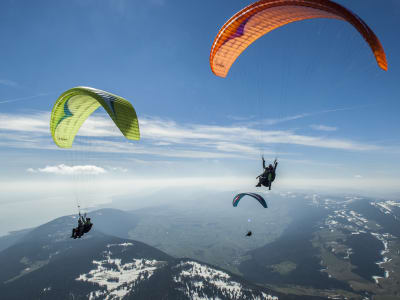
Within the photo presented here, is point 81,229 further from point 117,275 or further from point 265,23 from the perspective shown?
point 117,275

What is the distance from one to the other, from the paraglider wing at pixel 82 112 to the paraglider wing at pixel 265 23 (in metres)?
8.25

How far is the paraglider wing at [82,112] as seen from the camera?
1355cm

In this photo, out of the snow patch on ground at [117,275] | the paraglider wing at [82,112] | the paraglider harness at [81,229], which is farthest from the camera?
the snow patch on ground at [117,275]

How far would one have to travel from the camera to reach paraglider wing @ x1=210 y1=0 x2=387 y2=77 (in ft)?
37.6

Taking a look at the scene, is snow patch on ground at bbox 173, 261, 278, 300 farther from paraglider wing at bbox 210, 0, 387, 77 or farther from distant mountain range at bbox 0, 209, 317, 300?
paraglider wing at bbox 210, 0, 387, 77

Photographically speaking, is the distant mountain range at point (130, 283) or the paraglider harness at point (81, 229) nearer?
the paraglider harness at point (81, 229)

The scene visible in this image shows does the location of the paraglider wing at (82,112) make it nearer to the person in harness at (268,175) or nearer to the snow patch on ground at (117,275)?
the person in harness at (268,175)

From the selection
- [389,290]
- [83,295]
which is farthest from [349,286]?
[83,295]

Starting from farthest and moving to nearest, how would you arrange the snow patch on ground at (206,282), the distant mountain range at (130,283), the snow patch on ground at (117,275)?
the snow patch on ground at (117,275), the distant mountain range at (130,283), the snow patch on ground at (206,282)

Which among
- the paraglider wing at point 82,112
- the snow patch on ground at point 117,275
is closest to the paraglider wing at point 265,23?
the paraglider wing at point 82,112

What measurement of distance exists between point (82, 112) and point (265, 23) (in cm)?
1826

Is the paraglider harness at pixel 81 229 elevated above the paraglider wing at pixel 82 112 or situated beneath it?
situated beneath

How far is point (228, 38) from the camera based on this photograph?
1556 cm

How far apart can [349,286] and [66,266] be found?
25083 cm
